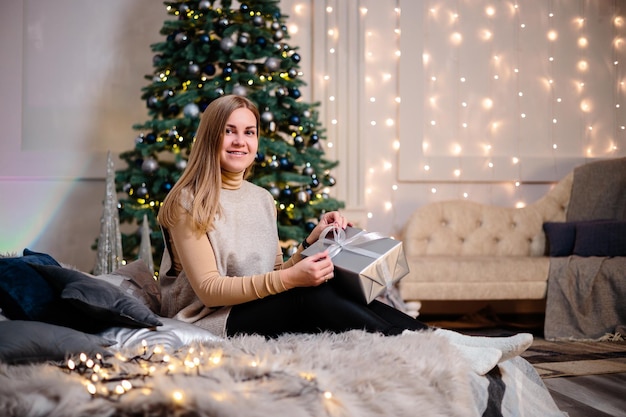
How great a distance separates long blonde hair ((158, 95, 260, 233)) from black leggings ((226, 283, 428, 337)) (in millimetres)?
263

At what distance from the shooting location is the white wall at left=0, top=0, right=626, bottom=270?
3.92 m

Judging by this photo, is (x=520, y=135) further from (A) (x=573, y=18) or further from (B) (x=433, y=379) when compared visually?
(B) (x=433, y=379)

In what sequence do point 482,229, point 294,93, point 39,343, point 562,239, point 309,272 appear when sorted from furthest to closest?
point 482,229
point 562,239
point 294,93
point 309,272
point 39,343

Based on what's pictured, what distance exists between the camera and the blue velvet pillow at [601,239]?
3.54 metres

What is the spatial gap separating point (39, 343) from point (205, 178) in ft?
2.22

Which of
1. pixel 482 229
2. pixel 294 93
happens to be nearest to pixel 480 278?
pixel 482 229

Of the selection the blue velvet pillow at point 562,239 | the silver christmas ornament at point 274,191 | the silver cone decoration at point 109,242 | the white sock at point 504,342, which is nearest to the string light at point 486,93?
the blue velvet pillow at point 562,239

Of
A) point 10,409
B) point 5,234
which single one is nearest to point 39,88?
point 5,234

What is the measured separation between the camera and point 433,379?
4.33 feet

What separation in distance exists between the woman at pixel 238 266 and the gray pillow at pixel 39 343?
1.34 ft

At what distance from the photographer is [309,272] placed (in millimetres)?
1649

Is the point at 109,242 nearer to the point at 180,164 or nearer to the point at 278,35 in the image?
the point at 180,164

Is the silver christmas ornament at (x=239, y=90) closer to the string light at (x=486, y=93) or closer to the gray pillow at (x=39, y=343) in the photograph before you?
the string light at (x=486, y=93)

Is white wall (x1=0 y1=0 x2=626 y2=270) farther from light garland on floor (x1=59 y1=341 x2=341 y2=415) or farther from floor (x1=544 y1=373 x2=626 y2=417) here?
light garland on floor (x1=59 y1=341 x2=341 y2=415)
